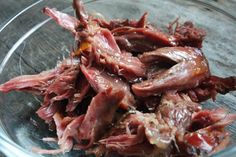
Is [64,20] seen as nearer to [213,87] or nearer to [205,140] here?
[213,87]

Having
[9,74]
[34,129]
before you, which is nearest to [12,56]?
[9,74]

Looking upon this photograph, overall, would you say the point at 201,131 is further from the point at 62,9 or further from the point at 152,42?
the point at 62,9

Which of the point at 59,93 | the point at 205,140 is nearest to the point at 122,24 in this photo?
the point at 59,93

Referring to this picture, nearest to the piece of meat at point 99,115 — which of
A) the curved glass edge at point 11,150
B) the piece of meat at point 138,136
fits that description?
the piece of meat at point 138,136

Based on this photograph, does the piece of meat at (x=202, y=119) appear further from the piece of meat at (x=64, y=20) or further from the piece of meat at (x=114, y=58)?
the piece of meat at (x=64, y=20)

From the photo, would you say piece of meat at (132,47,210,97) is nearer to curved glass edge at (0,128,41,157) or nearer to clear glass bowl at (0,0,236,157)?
clear glass bowl at (0,0,236,157)

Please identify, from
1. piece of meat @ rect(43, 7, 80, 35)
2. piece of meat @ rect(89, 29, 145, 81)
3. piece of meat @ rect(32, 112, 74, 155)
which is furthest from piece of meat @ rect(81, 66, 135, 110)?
piece of meat @ rect(43, 7, 80, 35)
